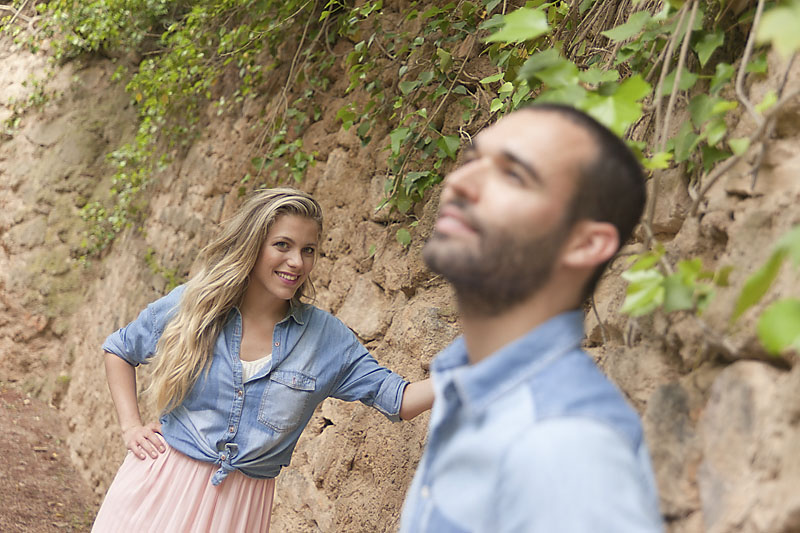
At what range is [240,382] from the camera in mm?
2039

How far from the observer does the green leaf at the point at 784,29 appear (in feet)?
2.68

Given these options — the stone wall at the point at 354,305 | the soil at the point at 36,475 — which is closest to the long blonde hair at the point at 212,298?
the stone wall at the point at 354,305

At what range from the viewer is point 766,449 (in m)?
0.97

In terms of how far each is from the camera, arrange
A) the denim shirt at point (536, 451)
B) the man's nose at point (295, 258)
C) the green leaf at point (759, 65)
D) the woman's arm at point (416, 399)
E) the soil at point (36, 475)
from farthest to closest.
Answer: the soil at point (36, 475), the man's nose at point (295, 258), the woman's arm at point (416, 399), the green leaf at point (759, 65), the denim shirt at point (536, 451)

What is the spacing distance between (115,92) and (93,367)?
2477mm

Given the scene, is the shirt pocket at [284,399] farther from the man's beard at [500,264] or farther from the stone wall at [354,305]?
the man's beard at [500,264]

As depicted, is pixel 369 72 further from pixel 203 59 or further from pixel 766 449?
pixel 766 449

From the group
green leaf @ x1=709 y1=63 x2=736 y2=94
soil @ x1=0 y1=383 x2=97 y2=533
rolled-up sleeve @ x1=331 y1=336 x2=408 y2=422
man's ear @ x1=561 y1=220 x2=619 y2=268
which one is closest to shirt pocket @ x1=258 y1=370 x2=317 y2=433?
rolled-up sleeve @ x1=331 y1=336 x2=408 y2=422

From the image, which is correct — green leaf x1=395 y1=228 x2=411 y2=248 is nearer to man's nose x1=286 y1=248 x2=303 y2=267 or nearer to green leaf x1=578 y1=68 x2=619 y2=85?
man's nose x1=286 y1=248 x2=303 y2=267

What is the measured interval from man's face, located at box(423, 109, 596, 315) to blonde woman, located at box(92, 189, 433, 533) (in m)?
0.96

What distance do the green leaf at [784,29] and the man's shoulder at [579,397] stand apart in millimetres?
465

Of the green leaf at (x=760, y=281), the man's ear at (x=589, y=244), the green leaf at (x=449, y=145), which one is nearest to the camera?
the green leaf at (x=760, y=281)

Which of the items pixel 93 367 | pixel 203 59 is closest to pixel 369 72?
pixel 203 59

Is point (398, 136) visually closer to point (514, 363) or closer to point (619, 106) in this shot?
point (619, 106)
